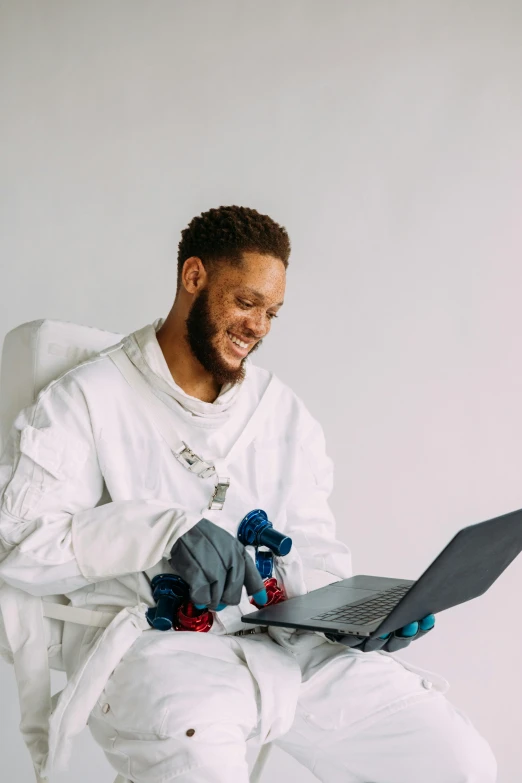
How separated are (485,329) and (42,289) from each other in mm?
1139

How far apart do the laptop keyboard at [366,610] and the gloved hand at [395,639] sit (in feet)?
0.11

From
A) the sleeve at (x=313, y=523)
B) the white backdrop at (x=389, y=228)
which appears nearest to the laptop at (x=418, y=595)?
the sleeve at (x=313, y=523)

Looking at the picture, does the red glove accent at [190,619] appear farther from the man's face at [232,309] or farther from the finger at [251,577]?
the man's face at [232,309]

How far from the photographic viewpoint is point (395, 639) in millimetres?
1446

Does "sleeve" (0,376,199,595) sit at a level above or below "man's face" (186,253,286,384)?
below

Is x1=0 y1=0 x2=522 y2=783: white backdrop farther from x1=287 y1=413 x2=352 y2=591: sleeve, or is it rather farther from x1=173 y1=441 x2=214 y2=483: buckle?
x1=173 y1=441 x2=214 y2=483: buckle

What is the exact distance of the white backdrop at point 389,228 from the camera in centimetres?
245

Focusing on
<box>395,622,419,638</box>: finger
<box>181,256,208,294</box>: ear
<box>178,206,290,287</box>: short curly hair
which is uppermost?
<box>178,206,290,287</box>: short curly hair

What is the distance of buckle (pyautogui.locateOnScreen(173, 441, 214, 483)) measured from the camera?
5.13 ft

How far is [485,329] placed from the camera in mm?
2523

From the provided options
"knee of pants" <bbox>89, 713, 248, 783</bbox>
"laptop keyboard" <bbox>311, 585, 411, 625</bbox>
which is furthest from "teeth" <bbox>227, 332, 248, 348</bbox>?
"knee of pants" <bbox>89, 713, 248, 783</bbox>

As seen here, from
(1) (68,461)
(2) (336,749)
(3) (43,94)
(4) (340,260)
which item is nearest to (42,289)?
(3) (43,94)

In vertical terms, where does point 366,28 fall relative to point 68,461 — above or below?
above

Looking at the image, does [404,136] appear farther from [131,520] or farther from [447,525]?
[131,520]
